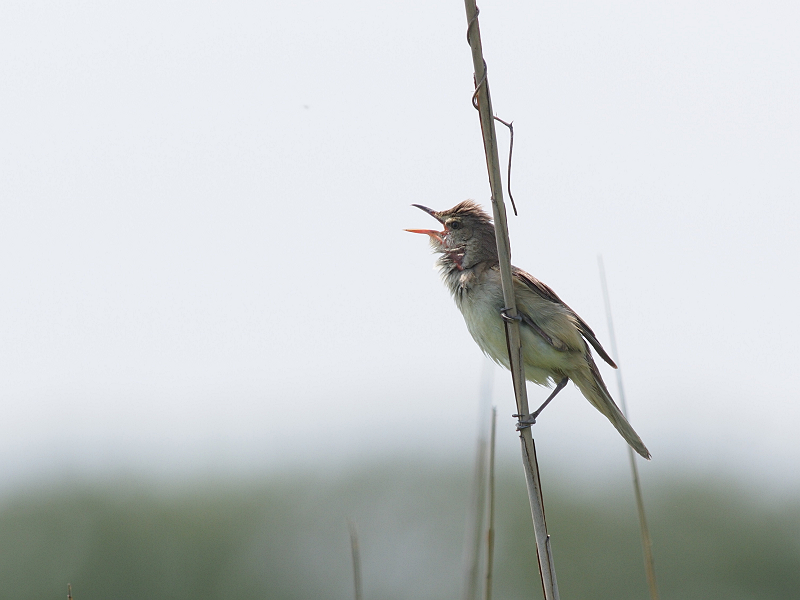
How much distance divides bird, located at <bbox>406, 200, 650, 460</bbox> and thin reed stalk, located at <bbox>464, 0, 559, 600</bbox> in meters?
1.55

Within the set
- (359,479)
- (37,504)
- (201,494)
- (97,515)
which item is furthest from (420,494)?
(37,504)

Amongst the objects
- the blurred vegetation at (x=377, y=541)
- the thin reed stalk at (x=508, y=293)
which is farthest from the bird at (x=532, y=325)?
the blurred vegetation at (x=377, y=541)

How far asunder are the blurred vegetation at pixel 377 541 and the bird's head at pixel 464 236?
24.3 meters

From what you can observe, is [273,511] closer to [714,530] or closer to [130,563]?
[130,563]

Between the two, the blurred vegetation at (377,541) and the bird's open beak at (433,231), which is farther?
the blurred vegetation at (377,541)

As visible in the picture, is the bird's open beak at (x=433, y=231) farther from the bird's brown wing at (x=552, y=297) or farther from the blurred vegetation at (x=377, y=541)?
the blurred vegetation at (x=377, y=541)

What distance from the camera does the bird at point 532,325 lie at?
5.65 m

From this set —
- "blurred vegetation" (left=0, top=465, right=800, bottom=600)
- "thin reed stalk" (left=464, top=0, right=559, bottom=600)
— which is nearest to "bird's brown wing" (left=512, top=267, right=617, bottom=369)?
"thin reed stalk" (left=464, top=0, right=559, bottom=600)

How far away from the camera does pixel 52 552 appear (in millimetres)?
31094

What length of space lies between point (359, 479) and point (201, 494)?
6.02 m

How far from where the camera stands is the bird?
565cm

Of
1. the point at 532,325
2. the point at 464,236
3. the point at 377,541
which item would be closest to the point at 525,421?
the point at 532,325

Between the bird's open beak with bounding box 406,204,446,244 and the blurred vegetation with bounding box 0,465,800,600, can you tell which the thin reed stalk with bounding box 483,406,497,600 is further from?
the blurred vegetation with bounding box 0,465,800,600

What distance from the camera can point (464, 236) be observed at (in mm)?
6219
